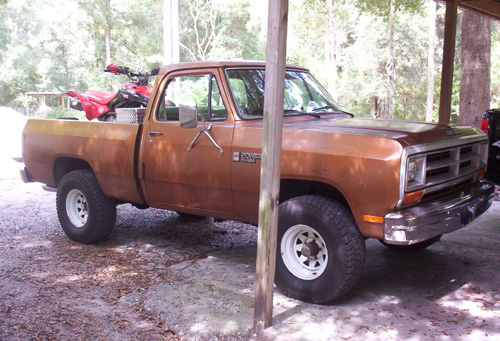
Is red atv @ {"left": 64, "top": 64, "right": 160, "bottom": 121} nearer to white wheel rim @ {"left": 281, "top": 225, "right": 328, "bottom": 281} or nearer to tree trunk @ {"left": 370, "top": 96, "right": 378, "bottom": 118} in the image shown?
white wheel rim @ {"left": 281, "top": 225, "right": 328, "bottom": 281}

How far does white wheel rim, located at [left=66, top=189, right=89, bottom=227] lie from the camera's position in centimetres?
627

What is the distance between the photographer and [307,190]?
4543 millimetres

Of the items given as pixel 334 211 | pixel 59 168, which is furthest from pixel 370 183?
pixel 59 168

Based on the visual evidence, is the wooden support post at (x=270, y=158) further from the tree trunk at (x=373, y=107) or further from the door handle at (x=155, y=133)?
the tree trunk at (x=373, y=107)

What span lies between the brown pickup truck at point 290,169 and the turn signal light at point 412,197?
0.04 ft

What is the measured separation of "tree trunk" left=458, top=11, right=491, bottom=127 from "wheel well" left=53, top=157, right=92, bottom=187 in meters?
7.25

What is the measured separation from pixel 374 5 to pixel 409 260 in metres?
13.6

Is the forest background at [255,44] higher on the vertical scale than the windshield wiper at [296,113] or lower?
higher

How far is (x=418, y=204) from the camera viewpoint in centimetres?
399

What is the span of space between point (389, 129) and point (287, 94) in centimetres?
132

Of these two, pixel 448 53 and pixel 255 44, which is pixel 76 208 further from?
pixel 255 44

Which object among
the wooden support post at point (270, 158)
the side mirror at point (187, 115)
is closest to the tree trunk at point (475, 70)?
the side mirror at point (187, 115)

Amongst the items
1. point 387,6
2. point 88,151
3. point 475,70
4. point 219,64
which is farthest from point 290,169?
point 387,6

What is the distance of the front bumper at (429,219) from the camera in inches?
148
